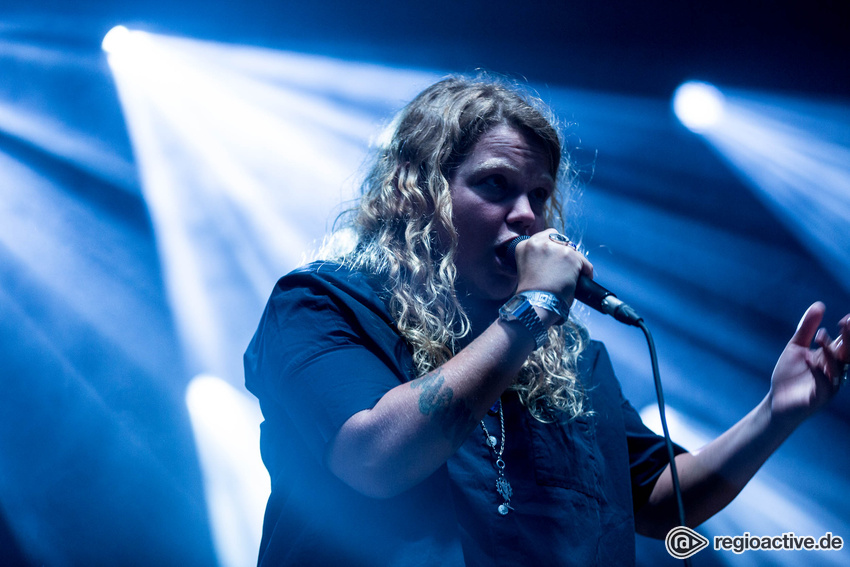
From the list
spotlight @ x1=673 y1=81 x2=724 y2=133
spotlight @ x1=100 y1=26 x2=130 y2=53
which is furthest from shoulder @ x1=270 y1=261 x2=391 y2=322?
spotlight @ x1=673 y1=81 x2=724 y2=133

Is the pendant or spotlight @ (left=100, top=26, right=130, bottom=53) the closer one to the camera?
the pendant

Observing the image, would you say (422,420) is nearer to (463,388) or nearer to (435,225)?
(463,388)

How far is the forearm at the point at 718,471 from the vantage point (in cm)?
134

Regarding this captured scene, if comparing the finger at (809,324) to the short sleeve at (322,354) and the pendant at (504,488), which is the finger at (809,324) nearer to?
the pendant at (504,488)

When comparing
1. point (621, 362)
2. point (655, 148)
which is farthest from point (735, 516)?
point (655, 148)

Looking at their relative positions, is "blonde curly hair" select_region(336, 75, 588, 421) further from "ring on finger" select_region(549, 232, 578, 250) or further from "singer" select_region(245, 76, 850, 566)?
"ring on finger" select_region(549, 232, 578, 250)

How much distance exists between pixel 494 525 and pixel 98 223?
292 centimetres

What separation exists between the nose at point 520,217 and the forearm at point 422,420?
0.48 metres

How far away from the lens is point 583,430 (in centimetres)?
143

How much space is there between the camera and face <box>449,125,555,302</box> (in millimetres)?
1403

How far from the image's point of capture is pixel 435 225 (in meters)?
1.49

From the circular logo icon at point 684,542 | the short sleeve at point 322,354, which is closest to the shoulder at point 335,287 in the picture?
the short sleeve at point 322,354

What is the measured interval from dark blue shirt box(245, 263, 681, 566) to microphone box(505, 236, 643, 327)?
37 centimetres

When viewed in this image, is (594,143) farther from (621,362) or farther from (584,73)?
(621,362)
